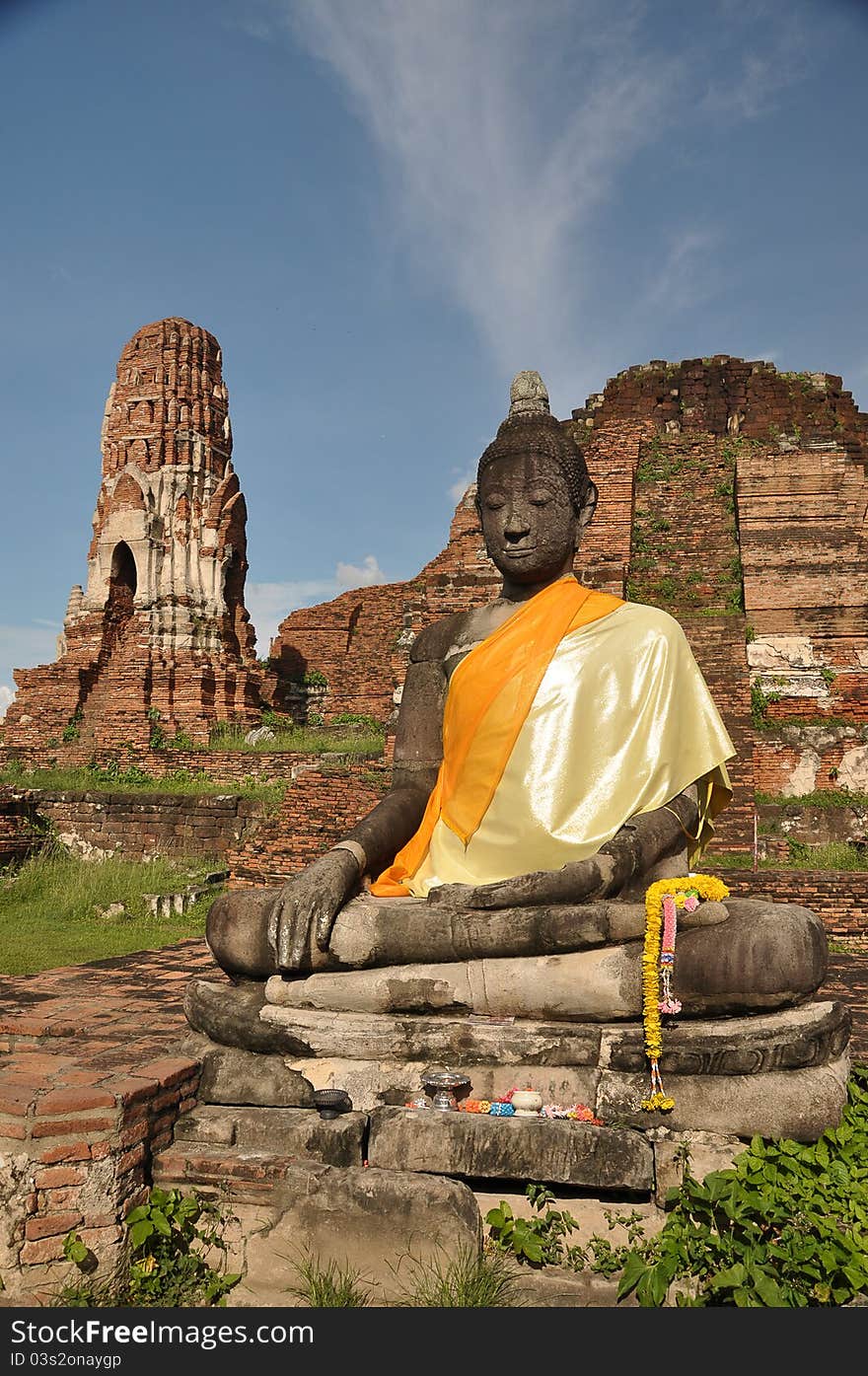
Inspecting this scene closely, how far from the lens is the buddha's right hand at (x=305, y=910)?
3191mm

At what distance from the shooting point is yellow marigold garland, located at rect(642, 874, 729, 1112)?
9.14 feet

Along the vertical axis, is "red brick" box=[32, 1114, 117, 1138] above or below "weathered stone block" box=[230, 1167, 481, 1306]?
above

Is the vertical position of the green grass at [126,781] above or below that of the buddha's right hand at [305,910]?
above

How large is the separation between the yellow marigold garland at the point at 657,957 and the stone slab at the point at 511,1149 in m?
0.16

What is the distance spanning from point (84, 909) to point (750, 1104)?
294 inches

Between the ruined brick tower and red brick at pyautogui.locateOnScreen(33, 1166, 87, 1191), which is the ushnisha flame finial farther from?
the ruined brick tower

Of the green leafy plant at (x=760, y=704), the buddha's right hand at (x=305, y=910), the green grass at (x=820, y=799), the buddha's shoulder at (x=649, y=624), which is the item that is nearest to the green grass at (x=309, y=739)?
the green leafy plant at (x=760, y=704)

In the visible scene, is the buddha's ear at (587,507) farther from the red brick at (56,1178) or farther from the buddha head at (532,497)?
the red brick at (56,1178)

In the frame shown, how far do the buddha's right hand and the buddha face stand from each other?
1511 mm

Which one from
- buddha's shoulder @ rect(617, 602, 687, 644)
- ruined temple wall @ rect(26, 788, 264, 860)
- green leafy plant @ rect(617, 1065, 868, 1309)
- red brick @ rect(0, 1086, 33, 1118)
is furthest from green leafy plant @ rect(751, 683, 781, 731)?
red brick @ rect(0, 1086, 33, 1118)

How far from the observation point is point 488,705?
3.71 metres

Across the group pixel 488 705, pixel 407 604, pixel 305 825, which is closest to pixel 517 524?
pixel 488 705

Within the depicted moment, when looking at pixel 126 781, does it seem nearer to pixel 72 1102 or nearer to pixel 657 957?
pixel 72 1102

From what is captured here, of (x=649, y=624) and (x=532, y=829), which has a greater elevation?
(x=649, y=624)
